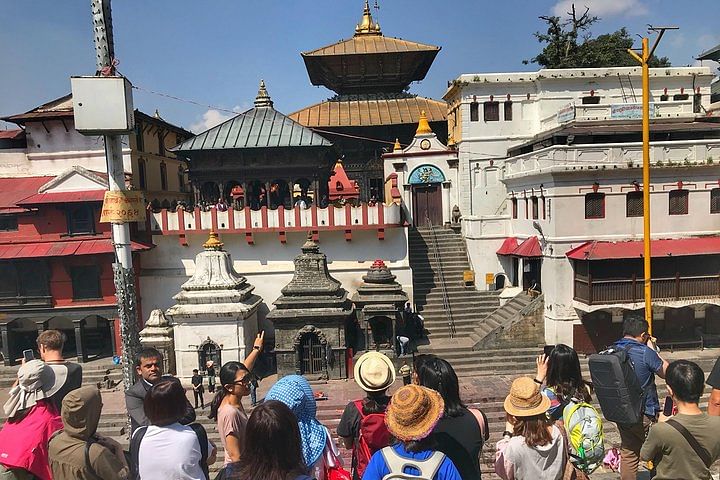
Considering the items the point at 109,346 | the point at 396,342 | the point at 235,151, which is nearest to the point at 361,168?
the point at 235,151

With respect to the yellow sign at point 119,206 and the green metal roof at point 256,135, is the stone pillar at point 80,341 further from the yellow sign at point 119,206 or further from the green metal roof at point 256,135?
the yellow sign at point 119,206

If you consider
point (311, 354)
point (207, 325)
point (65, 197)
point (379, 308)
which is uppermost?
point (65, 197)

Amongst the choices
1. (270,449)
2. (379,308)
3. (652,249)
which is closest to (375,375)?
(270,449)

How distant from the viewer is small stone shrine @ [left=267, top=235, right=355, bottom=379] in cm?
1703

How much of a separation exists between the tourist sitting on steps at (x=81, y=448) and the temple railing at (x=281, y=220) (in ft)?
55.3

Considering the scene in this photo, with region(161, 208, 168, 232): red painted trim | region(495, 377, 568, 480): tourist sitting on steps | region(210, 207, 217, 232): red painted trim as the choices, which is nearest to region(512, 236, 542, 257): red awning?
region(210, 207, 217, 232): red painted trim

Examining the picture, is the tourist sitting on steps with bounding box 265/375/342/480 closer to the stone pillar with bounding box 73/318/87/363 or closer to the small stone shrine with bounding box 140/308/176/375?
the small stone shrine with bounding box 140/308/176/375

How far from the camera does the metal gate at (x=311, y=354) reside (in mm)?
17344

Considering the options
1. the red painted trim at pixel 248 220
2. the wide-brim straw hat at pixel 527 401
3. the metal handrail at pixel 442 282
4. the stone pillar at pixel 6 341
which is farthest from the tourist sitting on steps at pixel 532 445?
the stone pillar at pixel 6 341

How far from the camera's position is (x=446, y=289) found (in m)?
22.3

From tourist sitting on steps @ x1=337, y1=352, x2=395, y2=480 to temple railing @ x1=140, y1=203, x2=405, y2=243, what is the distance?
52.6 feet

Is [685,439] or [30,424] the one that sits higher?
[30,424]

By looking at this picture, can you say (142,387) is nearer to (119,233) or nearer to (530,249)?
(119,233)

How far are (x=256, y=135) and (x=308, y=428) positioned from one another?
19733 mm
